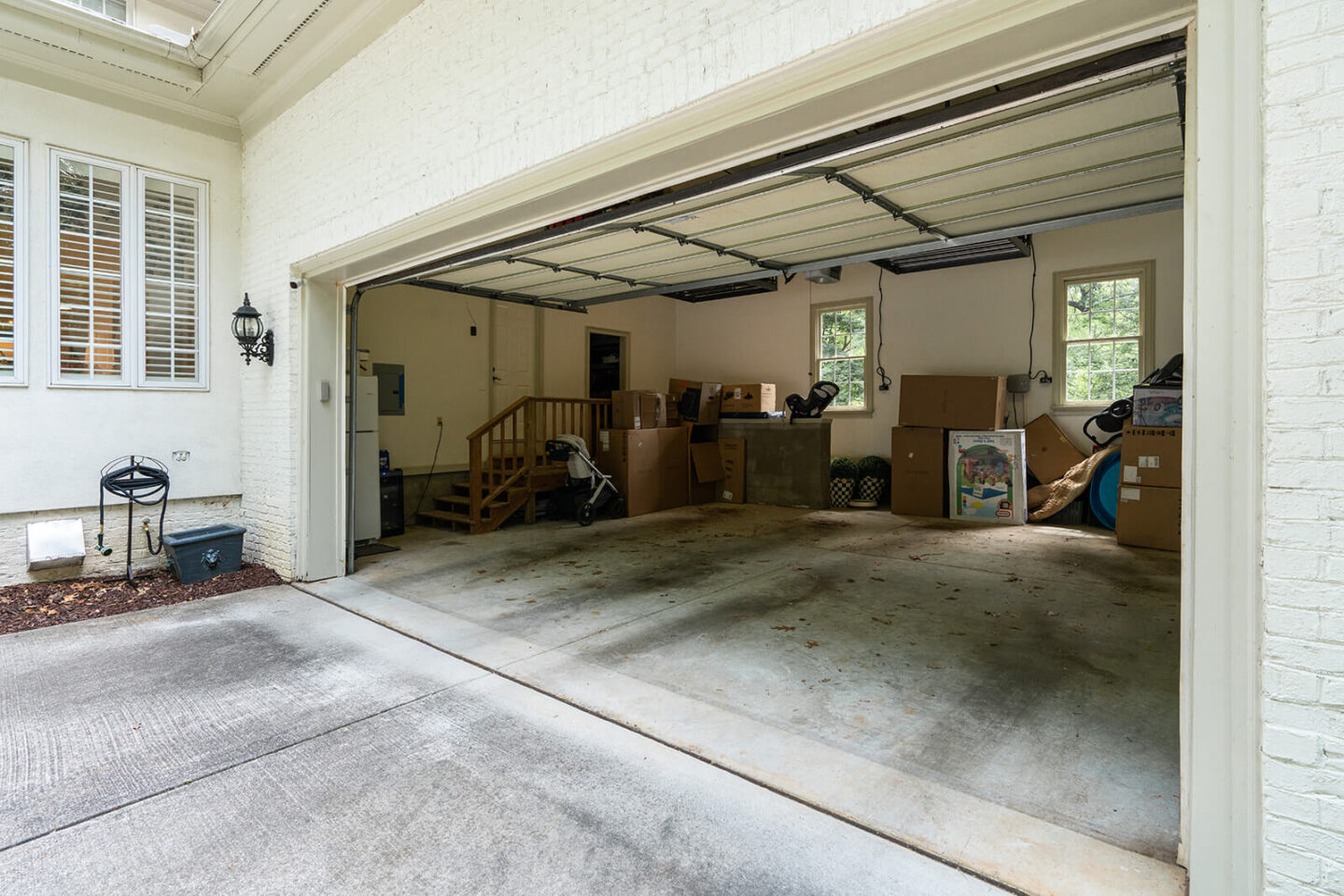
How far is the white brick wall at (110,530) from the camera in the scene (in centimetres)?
447

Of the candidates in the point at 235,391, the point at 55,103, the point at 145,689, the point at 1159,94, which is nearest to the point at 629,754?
the point at 145,689

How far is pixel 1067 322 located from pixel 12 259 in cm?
1011

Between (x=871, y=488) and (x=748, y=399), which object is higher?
(x=748, y=399)

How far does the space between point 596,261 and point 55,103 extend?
4.03m

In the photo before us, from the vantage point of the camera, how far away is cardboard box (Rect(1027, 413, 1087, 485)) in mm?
7551

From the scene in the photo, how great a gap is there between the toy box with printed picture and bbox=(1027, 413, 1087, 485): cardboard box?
15 cm

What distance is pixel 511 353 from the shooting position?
8.59 metres

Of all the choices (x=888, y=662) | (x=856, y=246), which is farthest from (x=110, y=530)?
(x=856, y=246)

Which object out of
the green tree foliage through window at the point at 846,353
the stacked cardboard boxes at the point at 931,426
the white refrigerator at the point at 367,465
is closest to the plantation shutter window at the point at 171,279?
the white refrigerator at the point at 367,465

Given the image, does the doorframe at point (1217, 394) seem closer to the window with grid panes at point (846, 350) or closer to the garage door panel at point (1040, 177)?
the garage door panel at point (1040, 177)

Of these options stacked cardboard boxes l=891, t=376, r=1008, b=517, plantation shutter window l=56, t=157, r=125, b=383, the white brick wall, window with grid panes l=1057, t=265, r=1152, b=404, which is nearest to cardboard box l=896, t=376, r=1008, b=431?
stacked cardboard boxes l=891, t=376, r=1008, b=517

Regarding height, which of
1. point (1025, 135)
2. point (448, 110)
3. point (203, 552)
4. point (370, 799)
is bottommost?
point (370, 799)

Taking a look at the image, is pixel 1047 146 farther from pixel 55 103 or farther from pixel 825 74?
pixel 55 103

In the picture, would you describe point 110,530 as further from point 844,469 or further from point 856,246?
point 844,469
